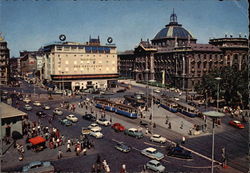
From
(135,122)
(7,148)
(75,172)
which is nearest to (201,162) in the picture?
(75,172)

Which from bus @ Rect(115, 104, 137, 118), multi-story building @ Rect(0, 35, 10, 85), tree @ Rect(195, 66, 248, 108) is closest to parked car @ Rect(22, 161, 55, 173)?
bus @ Rect(115, 104, 137, 118)

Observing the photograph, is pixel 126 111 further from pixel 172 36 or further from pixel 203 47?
pixel 172 36

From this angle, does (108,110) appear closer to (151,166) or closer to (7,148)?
(7,148)

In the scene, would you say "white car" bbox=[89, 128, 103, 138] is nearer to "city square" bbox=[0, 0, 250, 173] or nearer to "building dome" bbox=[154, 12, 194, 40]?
"city square" bbox=[0, 0, 250, 173]

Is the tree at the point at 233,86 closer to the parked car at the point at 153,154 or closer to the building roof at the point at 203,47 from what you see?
the building roof at the point at 203,47

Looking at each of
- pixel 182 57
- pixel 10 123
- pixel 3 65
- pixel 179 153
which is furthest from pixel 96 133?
pixel 3 65

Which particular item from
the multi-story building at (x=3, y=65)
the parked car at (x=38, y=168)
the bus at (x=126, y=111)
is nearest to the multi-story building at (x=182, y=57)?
the bus at (x=126, y=111)
